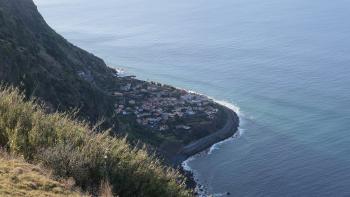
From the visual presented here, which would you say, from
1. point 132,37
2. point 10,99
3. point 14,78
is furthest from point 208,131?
point 132,37

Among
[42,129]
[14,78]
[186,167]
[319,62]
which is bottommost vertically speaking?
[186,167]

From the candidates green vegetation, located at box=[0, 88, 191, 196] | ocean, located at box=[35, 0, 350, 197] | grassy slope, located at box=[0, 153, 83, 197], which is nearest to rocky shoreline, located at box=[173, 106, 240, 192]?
ocean, located at box=[35, 0, 350, 197]

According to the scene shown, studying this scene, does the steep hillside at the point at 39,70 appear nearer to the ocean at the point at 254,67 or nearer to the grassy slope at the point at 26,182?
the grassy slope at the point at 26,182

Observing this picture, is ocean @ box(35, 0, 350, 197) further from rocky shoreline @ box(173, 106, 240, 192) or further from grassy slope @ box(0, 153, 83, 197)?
grassy slope @ box(0, 153, 83, 197)

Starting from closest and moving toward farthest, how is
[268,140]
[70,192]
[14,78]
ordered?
1. [70,192]
2. [14,78]
3. [268,140]

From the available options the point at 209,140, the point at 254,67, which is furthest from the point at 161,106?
the point at 254,67

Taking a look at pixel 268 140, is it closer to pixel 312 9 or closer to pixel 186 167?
pixel 186 167
